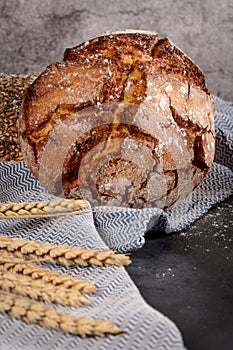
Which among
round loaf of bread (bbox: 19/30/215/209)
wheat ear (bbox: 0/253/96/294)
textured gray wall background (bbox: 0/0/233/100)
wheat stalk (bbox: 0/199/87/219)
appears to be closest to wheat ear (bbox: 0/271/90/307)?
wheat ear (bbox: 0/253/96/294)

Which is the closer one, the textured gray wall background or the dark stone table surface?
the dark stone table surface

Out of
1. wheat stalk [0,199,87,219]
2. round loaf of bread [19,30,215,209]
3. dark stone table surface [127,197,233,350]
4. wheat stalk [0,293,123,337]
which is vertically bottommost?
dark stone table surface [127,197,233,350]

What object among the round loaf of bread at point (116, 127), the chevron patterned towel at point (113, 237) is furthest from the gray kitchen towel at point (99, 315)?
the round loaf of bread at point (116, 127)

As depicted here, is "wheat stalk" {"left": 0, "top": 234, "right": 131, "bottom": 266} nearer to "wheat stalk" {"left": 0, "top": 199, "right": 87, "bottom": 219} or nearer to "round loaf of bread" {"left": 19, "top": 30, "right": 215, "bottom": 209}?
"wheat stalk" {"left": 0, "top": 199, "right": 87, "bottom": 219}

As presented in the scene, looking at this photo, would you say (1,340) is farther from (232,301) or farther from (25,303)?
(232,301)

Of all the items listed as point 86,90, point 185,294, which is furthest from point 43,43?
point 185,294

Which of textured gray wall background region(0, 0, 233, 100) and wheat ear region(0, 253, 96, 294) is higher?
textured gray wall background region(0, 0, 233, 100)

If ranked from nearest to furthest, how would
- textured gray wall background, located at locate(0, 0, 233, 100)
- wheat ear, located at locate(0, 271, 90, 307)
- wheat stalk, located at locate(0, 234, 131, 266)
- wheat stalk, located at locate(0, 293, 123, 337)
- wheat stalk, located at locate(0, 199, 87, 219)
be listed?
wheat stalk, located at locate(0, 293, 123, 337)
wheat ear, located at locate(0, 271, 90, 307)
wheat stalk, located at locate(0, 234, 131, 266)
wheat stalk, located at locate(0, 199, 87, 219)
textured gray wall background, located at locate(0, 0, 233, 100)

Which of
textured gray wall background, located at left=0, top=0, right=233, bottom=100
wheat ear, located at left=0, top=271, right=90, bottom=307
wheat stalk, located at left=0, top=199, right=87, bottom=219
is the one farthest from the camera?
textured gray wall background, located at left=0, top=0, right=233, bottom=100
